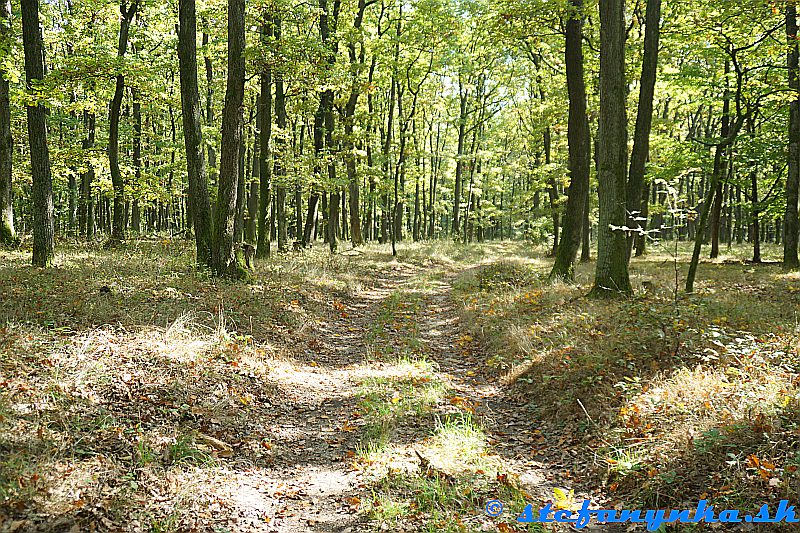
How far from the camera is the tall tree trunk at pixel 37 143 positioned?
11477 millimetres

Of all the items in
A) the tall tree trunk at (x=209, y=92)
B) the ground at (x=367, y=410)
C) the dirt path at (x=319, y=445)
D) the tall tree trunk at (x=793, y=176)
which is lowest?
the dirt path at (x=319, y=445)

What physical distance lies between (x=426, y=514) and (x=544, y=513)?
3.40ft

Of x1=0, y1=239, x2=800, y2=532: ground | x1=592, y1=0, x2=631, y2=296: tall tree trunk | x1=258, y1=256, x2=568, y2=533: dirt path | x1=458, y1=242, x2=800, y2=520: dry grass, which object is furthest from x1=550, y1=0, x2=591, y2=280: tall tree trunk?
x1=258, y1=256, x2=568, y2=533: dirt path

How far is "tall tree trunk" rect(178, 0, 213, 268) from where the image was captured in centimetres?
1230

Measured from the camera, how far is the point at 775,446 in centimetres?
425

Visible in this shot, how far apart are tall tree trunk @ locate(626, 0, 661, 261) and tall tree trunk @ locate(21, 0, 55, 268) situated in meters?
13.5

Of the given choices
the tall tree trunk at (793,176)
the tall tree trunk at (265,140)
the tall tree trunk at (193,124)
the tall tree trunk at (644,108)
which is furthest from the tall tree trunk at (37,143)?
the tall tree trunk at (793,176)

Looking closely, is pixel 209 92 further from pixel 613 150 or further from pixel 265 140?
pixel 613 150

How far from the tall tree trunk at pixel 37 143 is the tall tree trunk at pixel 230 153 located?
3.81m

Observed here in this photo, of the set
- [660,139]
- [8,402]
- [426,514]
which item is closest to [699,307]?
[426,514]

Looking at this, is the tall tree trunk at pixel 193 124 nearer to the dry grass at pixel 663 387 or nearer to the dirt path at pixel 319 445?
the dirt path at pixel 319 445

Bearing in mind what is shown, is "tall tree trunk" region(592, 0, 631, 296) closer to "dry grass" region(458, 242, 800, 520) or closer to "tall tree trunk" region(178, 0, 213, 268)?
"dry grass" region(458, 242, 800, 520)

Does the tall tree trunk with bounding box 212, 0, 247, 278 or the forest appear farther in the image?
the tall tree trunk with bounding box 212, 0, 247, 278

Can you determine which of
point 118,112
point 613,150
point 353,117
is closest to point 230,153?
point 613,150
